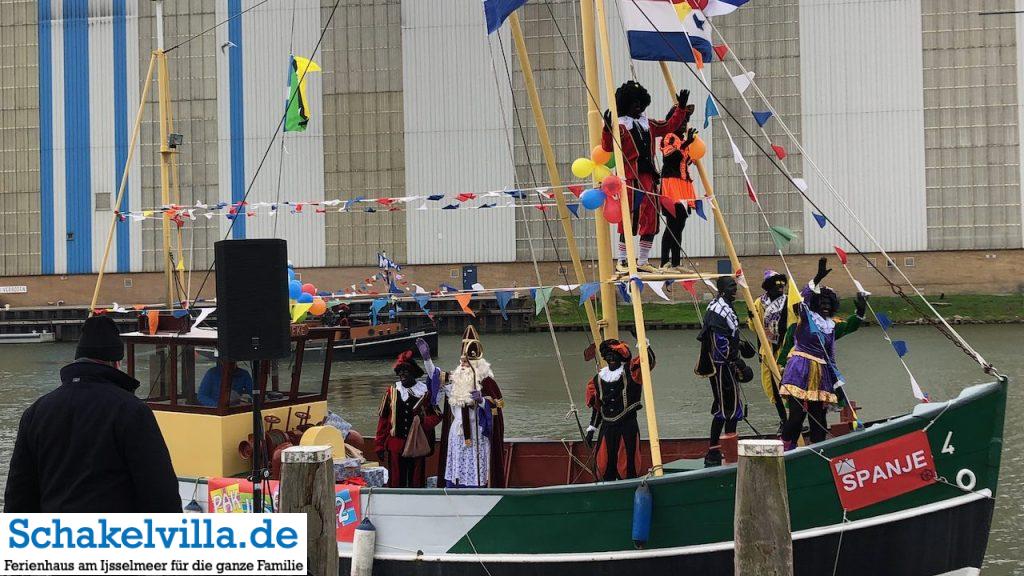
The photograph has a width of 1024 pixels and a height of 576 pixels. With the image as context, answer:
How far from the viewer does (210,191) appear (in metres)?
44.6

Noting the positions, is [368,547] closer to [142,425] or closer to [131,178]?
[142,425]

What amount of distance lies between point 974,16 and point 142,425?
4355 centimetres

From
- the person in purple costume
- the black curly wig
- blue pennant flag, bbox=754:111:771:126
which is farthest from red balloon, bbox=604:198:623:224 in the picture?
the person in purple costume

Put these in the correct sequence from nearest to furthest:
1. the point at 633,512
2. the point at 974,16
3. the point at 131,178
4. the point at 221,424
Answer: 1. the point at 633,512
2. the point at 221,424
3. the point at 974,16
4. the point at 131,178

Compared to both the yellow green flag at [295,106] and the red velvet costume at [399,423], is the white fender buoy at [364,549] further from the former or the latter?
the yellow green flag at [295,106]

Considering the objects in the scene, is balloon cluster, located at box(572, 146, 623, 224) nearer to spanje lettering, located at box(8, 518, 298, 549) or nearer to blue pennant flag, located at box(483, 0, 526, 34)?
blue pennant flag, located at box(483, 0, 526, 34)

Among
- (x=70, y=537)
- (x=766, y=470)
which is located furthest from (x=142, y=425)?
(x=766, y=470)

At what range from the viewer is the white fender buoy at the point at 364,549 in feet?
27.5

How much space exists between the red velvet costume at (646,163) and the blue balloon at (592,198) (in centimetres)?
83

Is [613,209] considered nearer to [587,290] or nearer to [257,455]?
[587,290]

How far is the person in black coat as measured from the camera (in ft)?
14.6

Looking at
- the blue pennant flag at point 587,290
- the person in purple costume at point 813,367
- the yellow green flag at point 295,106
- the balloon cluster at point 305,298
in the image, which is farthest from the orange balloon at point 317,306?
the yellow green flag at point 295,106

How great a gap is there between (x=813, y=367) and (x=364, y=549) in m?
3.89

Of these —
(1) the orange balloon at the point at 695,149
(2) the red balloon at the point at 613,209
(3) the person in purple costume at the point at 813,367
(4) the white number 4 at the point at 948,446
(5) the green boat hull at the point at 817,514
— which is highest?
(1) the orange balloon at the point at 695,149
